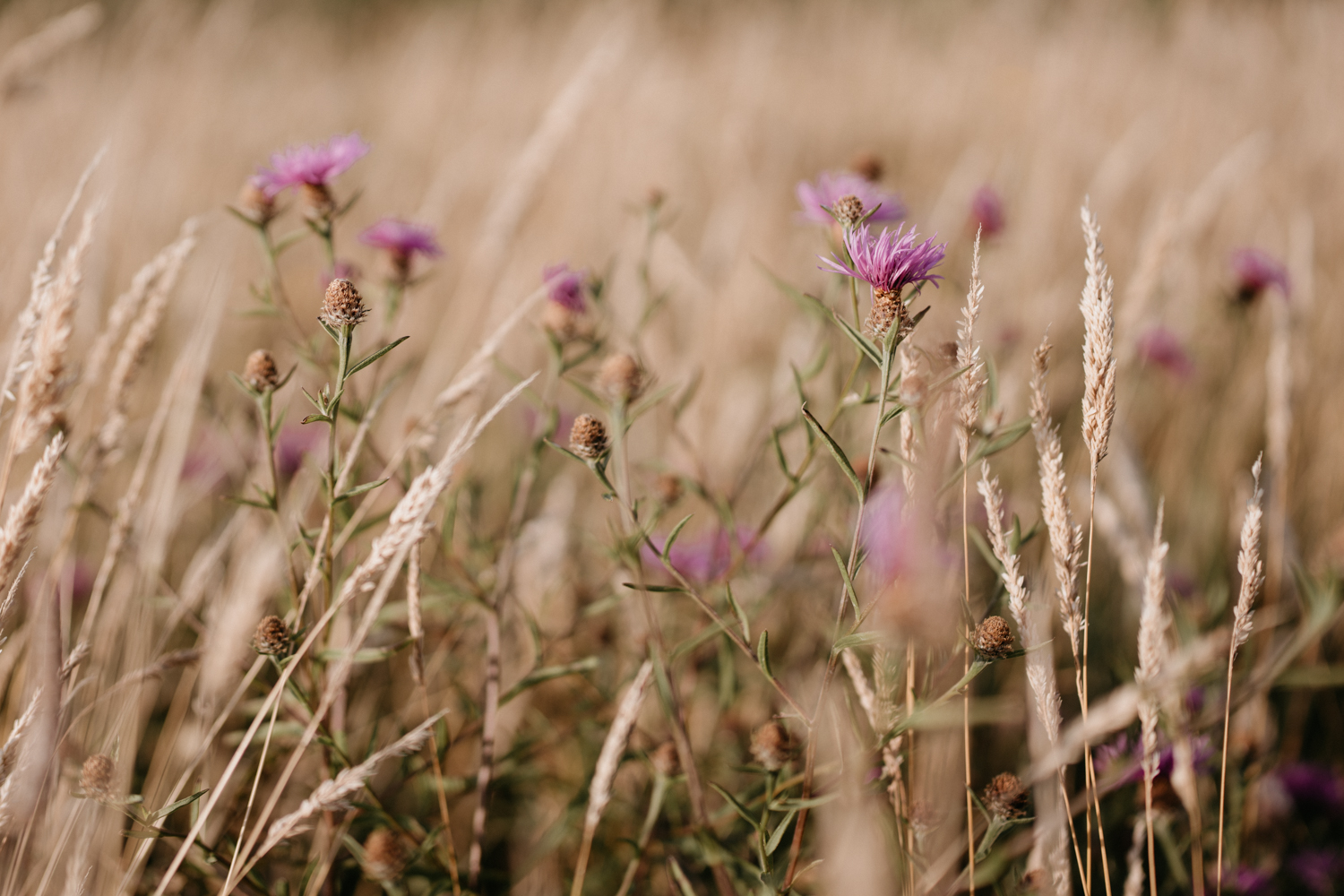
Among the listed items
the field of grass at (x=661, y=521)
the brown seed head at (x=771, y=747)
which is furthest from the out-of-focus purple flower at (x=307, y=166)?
the brown seed head at (x=771, y=747)

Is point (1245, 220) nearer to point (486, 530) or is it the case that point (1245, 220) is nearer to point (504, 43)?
point (486, 530)

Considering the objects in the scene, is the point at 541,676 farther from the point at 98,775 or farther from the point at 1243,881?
the point at 1243,881

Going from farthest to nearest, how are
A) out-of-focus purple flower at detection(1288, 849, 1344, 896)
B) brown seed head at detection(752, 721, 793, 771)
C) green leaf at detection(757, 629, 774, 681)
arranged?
out-of-focus purple flower at detection(1288, 849, 1344, 896) → brown seed head at detection(752, 721, 793, 771) → green leaf at detection(757, 629, 774, 681)

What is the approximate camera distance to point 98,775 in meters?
0.62

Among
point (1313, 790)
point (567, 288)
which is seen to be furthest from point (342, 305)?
point (1313, 790)

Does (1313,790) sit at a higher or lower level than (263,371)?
lower

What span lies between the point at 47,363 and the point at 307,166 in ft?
0.89

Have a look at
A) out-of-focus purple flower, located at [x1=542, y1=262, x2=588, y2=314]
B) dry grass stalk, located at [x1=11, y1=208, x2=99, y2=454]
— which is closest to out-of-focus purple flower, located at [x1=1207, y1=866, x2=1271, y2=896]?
out-of-focus purple flower, located at [x1=542, y1=262, x2=588, y2=314]

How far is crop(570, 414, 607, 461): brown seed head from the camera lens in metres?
0.64

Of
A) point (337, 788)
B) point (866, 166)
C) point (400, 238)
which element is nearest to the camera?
point (337, 788)

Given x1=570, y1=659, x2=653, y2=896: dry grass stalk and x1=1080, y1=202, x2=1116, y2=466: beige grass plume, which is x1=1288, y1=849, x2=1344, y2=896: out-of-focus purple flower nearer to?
x1=1080, y1=202, x2=1116, y2=466: beige grass plume

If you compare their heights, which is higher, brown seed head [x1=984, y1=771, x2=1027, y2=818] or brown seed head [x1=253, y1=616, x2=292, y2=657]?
brown seed head [x1=253, y1=616, x2=292, y2=657]

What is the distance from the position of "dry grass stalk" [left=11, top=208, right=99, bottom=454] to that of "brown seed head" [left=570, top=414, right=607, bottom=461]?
385 millimetres

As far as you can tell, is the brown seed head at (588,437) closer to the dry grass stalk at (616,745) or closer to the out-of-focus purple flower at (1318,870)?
the dry grass stalk at (616,745)
